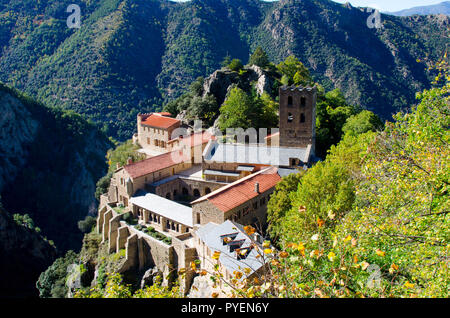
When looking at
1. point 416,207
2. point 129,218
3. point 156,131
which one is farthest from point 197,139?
point 416,207

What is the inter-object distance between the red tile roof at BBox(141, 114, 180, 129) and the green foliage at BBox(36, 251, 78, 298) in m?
21.3

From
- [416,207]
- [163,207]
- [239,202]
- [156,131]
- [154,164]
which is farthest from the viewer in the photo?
[156,131]

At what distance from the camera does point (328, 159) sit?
35.1 meters

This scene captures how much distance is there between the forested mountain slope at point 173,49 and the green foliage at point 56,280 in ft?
150

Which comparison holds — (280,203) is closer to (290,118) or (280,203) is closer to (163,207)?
(163,207)

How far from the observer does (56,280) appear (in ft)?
141

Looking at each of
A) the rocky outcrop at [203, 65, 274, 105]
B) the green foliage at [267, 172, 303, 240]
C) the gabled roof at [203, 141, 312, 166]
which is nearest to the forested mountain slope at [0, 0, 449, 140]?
the rocky outcrop at [203, 65, 274, 105]

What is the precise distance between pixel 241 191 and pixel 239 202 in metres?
1.81

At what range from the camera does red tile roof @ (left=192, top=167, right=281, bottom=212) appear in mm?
30398

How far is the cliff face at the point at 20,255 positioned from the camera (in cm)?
5400

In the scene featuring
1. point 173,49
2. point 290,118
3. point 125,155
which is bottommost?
point 125,155
